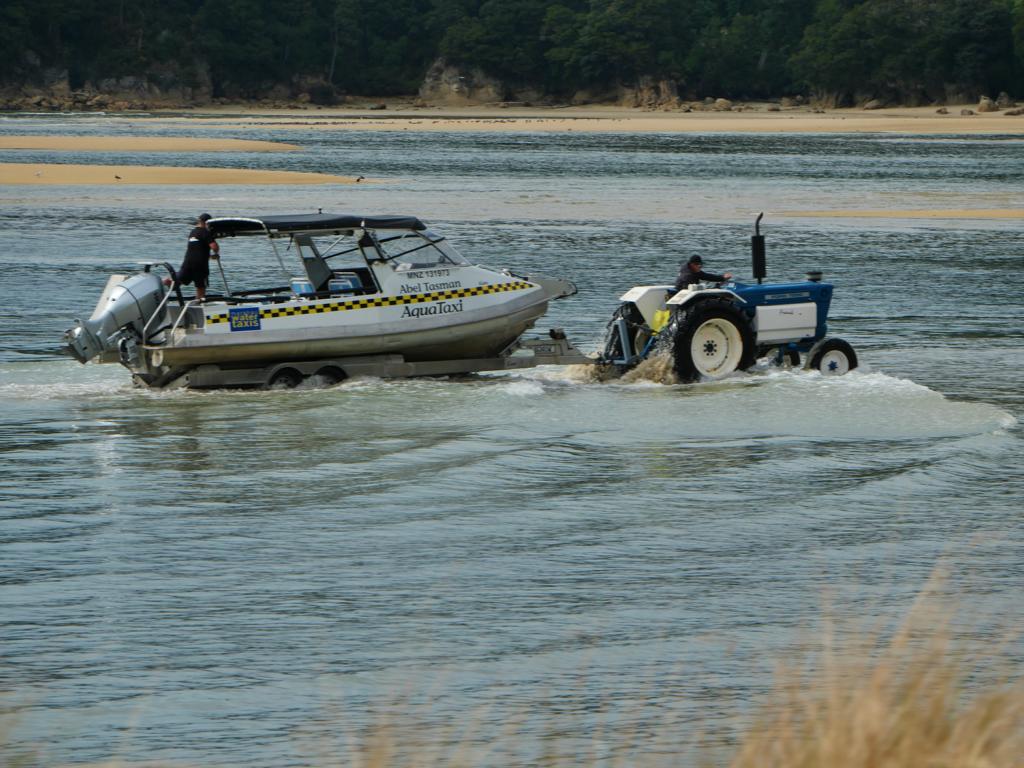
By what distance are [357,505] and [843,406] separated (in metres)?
5.87

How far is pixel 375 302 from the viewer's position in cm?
1686

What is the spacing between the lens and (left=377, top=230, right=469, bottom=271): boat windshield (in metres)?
17.0

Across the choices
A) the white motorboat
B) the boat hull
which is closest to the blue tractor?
the white motorboat

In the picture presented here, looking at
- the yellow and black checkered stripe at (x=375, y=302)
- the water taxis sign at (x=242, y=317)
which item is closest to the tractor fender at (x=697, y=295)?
the yellow and black checkered stripe at (x=375, y=302)

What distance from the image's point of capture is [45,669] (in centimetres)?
869

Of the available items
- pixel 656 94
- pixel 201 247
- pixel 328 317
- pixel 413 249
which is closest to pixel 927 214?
pixel 413 249

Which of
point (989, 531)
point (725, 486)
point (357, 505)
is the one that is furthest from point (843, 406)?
point (357, 505)

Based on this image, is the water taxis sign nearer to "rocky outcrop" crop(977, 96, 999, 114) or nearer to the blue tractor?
the blue tractor

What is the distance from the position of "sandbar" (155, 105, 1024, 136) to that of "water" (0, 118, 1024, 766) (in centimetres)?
8819

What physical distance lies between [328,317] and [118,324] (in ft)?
6.67

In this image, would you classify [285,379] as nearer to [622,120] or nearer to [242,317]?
[242,317]

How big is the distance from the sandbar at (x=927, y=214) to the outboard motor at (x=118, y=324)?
2700 cm

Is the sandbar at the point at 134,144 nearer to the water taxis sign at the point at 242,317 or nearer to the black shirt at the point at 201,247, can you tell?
the black shirt at the point at 201,247

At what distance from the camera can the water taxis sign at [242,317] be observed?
16328 millimetres
